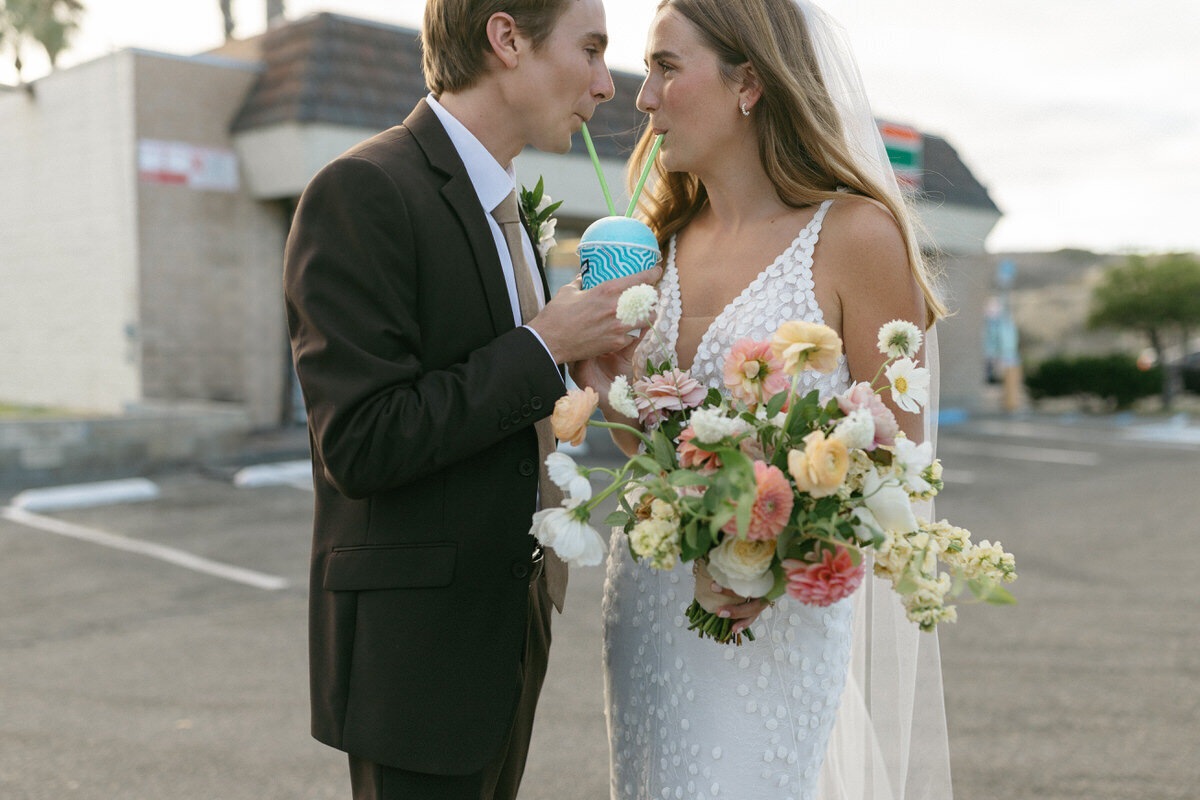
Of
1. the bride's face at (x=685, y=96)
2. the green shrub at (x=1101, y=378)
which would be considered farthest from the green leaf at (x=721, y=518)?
the green shrub at (x=1101, y=378)

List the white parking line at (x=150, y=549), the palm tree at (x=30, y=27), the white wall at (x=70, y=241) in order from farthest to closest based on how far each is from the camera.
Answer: the palm tree at (x=30, y=27), the white wall at (x=70, y=241), the white parking line at (x=150, y=549)

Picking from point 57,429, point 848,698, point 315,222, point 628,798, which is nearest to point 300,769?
point 628,798

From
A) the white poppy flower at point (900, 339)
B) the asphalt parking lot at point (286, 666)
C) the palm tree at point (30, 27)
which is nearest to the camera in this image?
the white poppy flower at point (900, 339)

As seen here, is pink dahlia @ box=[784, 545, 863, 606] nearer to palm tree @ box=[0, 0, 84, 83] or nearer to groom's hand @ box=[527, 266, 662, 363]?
groom's hand @ box=[527, 266, 662, 363]

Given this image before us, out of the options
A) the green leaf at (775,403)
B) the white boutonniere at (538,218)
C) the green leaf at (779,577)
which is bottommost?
the green leaf at (779,577)

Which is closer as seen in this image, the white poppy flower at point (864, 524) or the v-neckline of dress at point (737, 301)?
the white poppy flower at point (864, 524)

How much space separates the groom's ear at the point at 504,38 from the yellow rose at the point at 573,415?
2.38 ft

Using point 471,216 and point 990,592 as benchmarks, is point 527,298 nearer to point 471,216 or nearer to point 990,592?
point 471,216

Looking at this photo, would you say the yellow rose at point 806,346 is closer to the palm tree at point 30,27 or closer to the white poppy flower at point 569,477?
the white poppy flower at point 569,477

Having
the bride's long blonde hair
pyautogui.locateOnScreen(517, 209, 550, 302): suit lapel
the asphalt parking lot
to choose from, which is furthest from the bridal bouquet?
the asphalt parking lot

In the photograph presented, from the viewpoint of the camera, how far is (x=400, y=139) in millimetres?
1970

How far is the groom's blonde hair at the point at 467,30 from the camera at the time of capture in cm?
197

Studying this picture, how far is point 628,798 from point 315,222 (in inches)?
60.0

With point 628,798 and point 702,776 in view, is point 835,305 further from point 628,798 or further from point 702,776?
point 628,798
